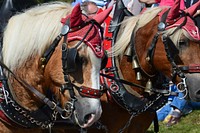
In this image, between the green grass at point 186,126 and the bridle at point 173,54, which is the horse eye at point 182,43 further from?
the green grass at point 186,126

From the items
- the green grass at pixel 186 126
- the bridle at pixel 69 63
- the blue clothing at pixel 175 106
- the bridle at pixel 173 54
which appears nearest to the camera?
the bridle at pixel 69 63

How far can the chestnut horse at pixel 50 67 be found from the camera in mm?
3154

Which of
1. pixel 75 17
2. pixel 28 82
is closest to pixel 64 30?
pixel 75 17

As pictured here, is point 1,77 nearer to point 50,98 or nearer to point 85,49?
point 50,98

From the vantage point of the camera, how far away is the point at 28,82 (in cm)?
328

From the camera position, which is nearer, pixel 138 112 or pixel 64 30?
pixel 64 30

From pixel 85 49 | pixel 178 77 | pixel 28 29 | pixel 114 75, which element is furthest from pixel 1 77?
pixel 178 77

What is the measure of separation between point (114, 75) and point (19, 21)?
106 cm

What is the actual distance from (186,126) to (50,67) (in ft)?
13.5

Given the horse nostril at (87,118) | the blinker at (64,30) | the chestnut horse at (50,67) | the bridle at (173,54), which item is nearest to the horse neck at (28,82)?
the chestnut horse at (50,67)

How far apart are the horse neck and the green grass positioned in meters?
3.67

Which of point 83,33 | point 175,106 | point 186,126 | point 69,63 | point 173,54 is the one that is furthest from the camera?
point 175,106

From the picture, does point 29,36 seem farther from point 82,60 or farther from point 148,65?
point 148,65

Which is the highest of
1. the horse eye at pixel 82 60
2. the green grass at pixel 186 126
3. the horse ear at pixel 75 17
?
the horse ear at pixel 75 17
